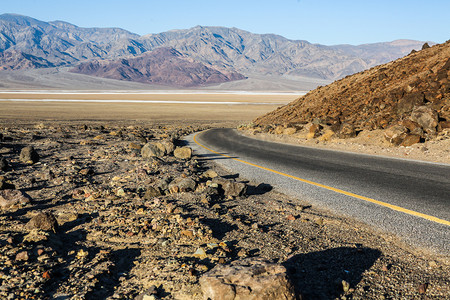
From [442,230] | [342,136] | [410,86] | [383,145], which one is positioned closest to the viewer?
[442,230]

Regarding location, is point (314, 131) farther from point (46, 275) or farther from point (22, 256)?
point (46, 275)

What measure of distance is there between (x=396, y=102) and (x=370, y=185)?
11.5 meters

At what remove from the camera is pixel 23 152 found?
10.3m

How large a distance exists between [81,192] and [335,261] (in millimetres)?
5149

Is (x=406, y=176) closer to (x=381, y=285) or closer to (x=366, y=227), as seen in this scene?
(x=366, y=227)

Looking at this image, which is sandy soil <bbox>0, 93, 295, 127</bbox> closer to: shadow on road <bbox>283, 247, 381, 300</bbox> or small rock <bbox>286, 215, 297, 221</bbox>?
small rock <bbox>286, 215, 297, 221</bbox>

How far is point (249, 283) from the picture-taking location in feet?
9.22

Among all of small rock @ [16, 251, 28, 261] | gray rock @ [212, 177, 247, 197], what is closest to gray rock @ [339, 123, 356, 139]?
gray rock @ [212, 177, 247, 197]

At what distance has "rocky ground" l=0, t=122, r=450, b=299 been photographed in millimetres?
3119

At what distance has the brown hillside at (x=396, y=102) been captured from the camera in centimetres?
1297

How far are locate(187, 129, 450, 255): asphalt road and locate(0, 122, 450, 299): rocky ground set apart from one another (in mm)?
426

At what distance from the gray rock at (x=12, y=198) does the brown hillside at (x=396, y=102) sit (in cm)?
1197

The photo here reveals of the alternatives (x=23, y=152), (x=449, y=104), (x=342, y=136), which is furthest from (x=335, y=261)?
(x=449, y=104)

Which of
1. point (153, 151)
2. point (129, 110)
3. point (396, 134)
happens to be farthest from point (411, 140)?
point (129, 110)
